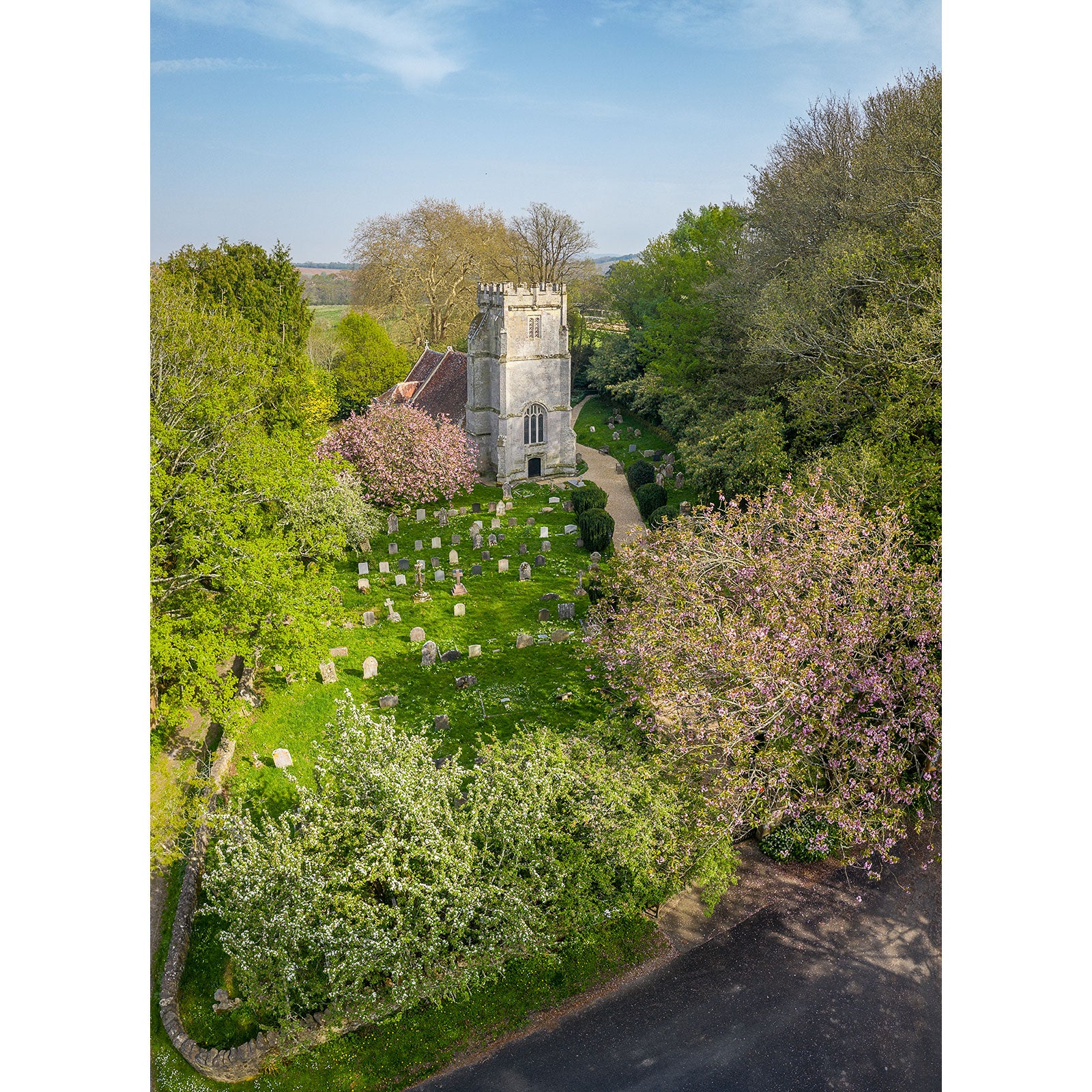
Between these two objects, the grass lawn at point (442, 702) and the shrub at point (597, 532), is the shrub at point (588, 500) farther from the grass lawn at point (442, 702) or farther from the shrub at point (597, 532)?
the shrub at point (597, 532)

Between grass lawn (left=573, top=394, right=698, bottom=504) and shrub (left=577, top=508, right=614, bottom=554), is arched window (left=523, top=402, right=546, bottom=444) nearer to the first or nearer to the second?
grass lawn (left=573, top=394, right=698, bottom=504)

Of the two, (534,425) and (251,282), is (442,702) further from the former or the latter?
(534,425)

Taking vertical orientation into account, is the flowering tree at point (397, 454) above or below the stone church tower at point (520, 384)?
below

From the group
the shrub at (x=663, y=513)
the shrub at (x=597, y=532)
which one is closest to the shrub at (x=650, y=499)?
the shrub at (x=663, y=513)

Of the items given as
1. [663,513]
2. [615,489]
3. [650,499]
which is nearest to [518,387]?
[615,489]

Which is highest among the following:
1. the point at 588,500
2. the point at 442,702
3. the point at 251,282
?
the point at 251,282

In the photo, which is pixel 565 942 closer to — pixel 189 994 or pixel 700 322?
pixel 189 994
